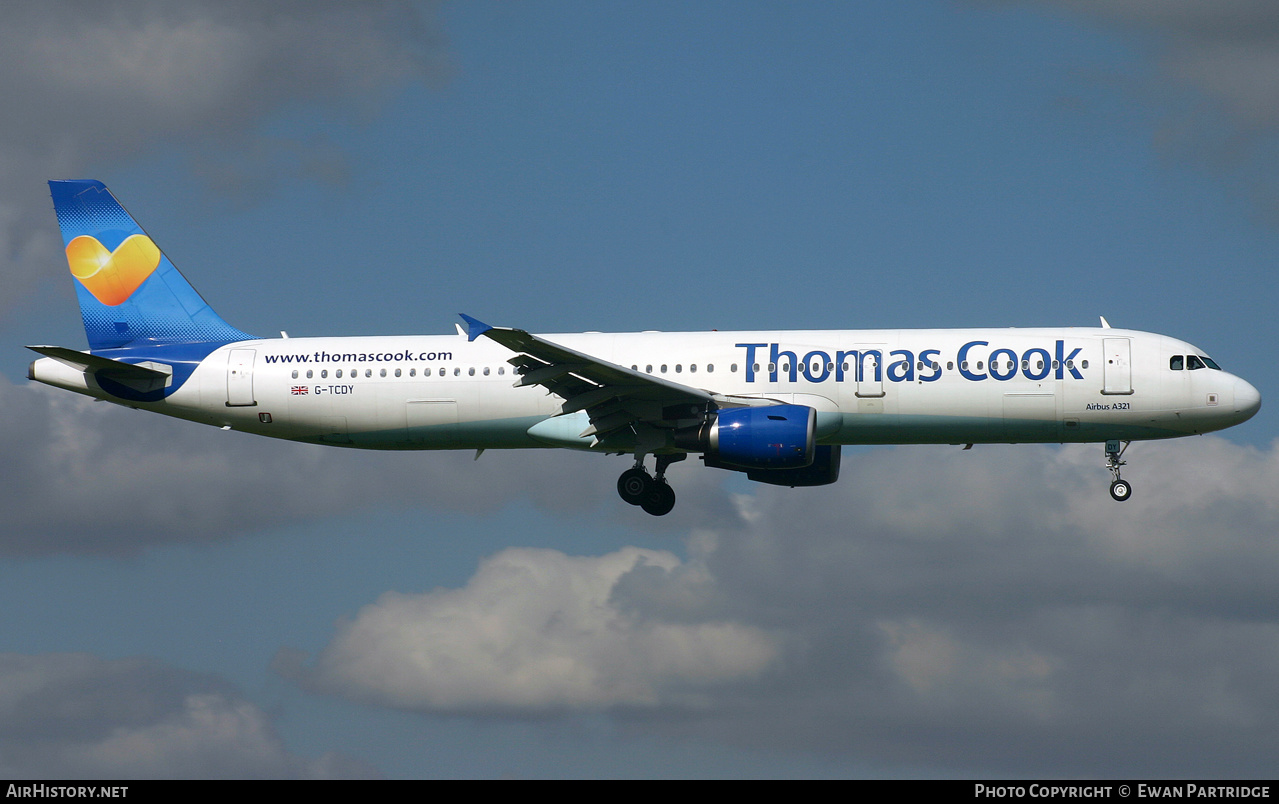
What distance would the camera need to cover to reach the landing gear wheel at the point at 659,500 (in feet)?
135

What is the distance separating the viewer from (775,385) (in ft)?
125

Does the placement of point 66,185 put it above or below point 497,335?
above

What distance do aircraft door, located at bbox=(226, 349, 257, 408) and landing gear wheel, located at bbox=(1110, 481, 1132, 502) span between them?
24348 millimetres

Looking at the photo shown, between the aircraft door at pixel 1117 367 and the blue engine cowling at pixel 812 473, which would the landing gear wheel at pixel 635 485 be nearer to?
the blue engine cowling at pixel 812 473

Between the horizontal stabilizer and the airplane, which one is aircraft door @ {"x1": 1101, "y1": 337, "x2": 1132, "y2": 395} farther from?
→ the horizontal stabilizer

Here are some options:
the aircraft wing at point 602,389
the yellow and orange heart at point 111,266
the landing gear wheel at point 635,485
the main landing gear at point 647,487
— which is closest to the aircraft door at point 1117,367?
the aircraft wing at point 602,389

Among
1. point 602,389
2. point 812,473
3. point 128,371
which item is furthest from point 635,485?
point 128,371

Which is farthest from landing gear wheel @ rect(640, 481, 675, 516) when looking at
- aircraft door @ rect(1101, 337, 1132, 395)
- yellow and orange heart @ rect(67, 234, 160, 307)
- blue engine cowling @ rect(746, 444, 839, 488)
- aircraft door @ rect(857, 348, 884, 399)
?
yellow and orange heart @ rect(67, 234, 160, 307)

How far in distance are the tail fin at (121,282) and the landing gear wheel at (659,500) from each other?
13165 millimetres

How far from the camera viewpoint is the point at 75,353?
39.5m

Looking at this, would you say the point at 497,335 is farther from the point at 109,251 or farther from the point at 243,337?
the point at 109,251

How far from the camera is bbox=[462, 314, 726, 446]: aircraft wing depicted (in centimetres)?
3575

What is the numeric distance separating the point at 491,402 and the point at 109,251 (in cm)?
1435
